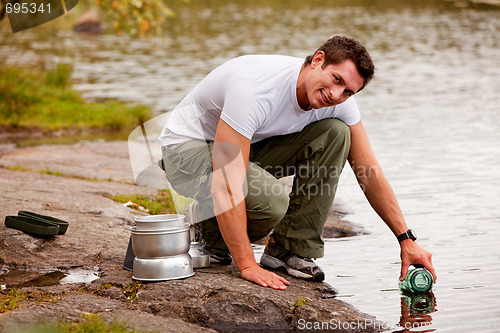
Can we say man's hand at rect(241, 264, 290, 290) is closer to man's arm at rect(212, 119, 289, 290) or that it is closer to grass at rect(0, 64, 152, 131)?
man's arm at rect(212, 119, 289, 290)

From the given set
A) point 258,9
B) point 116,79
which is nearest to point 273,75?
point 116,79

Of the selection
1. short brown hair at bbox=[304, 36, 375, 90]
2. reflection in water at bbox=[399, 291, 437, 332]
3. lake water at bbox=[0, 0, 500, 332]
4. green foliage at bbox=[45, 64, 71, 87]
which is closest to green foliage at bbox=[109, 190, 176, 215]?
lake water at bbox=[0, 0, 500, 332]

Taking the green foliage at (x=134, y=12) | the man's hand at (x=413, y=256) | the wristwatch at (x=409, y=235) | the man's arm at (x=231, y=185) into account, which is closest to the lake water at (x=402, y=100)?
the man's hand at (x=413, y=256)

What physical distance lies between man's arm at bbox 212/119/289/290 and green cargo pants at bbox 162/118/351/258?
0.70 feet

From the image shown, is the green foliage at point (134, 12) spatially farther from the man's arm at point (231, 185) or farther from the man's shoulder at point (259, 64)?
the man's arm at point (231, 185)

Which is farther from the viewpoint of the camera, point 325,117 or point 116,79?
point 116,79

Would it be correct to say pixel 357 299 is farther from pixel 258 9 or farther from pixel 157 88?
pixel 258 9

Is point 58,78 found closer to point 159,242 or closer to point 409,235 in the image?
point 159,242

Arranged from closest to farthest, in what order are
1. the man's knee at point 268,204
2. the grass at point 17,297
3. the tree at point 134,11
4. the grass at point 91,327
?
the grass at point 91,327 → the grass at point 17,297 → the man's knee at point 268,204 → the tree at point 134,11

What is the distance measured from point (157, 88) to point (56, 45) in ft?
40.1

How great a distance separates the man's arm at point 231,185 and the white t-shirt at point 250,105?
67mm

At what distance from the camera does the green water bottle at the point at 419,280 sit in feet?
14.4

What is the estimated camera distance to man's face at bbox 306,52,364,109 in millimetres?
4070

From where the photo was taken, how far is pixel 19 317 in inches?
142
